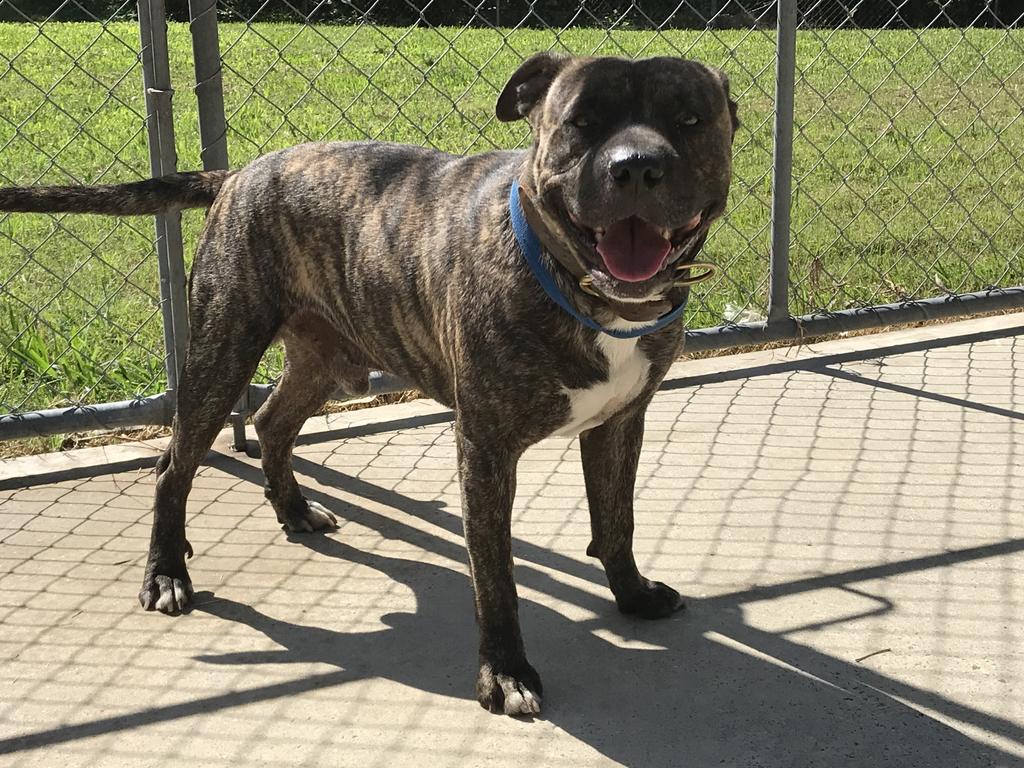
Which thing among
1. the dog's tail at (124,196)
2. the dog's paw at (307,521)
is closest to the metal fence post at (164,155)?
the dog's tail at (124,196)

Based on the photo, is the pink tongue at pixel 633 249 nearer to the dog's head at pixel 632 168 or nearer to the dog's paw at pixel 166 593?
the dog's head at pixel 632 168

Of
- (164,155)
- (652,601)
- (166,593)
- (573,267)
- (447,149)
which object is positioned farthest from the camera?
(447,149)

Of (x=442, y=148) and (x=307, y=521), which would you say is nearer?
(x=307, y=521)

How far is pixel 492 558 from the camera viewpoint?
317cm

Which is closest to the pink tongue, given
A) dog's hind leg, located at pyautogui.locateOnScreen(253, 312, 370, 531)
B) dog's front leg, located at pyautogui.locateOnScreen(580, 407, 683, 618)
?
dog's front leg, located at pyautogui.locateOnScreen(580, 407, 683, 618)

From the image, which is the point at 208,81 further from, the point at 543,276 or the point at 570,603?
the point at 570,603

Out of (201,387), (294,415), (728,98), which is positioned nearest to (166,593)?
(201,387)

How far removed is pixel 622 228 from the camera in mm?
2867

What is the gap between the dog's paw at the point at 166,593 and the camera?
363cm

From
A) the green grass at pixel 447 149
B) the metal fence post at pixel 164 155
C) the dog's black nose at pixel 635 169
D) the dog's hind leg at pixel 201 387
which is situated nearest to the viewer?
the dog's black nose at pixel 635 169

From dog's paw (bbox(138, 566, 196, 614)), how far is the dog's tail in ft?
3.48

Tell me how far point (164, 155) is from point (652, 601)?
2.28 meters

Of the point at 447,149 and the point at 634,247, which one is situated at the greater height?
the point at 634,247

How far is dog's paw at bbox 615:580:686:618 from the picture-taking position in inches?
139
